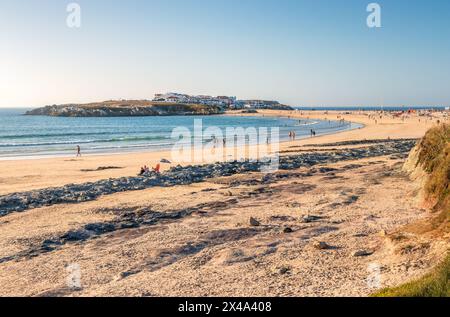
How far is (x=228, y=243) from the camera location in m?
10.6

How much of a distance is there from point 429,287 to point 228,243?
5.20m

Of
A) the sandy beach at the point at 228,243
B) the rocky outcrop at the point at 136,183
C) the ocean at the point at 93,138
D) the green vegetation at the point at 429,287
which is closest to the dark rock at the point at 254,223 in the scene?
the sandy beach at the point at 228,243

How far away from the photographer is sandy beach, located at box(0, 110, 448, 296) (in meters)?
8.07

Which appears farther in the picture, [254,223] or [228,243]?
[254,223]

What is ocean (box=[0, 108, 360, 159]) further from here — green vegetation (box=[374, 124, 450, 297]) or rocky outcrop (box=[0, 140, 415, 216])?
green vegetation (box=[374, 124, 450, 297])

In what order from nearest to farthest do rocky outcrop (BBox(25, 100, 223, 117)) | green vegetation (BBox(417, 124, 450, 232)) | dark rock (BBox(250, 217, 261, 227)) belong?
green vegetation (BBox(417, 124, 450, 232))
dark rock (BBox(250, 217, 261, 227))
rocky outcrop (BBox(25, 100, 223, 117))

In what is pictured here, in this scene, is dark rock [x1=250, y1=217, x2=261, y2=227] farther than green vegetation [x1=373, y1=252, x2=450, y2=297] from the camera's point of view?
Yes

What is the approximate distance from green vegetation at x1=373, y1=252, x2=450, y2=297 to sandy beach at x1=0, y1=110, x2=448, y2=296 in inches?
28.4

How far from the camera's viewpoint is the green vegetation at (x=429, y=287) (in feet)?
19.8

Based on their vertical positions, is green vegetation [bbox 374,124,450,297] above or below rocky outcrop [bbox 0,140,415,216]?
above

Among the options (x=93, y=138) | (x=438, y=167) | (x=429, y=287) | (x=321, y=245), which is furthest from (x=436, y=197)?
(x=93, y=138)

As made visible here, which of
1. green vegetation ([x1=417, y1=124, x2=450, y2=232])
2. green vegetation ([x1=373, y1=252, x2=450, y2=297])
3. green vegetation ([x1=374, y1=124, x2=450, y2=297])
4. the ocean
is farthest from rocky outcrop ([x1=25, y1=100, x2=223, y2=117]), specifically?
green vegetation ([x1=373, y1=252, x2=450, y2=297])

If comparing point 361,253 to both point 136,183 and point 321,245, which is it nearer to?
point 321,245
